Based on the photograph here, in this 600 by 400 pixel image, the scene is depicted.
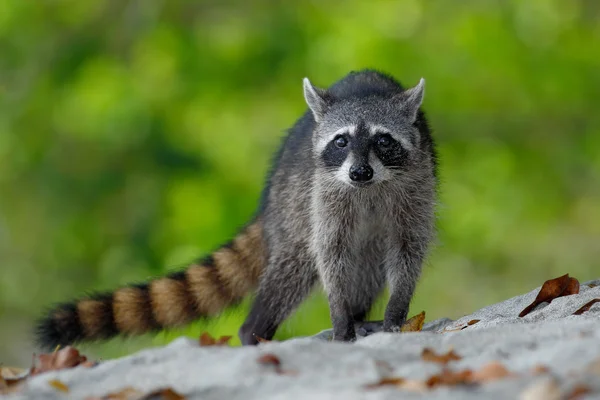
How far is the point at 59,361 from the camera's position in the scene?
14.8 ft

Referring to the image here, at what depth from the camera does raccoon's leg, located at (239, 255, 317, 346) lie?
6.96m

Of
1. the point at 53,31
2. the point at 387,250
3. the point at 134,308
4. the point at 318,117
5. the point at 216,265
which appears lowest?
the point at 134,308

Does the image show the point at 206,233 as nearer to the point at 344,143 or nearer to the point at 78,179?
the point at 78,179

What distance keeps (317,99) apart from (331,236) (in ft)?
3.00

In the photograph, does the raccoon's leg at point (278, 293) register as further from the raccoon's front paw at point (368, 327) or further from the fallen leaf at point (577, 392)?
the fallen leaf at point (577, 392)

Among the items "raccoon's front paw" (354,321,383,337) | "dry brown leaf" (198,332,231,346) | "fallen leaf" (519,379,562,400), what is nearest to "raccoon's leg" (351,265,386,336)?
"raccoon's front paw" (354,321,383,337)

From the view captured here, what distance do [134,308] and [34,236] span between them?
757 centimetres

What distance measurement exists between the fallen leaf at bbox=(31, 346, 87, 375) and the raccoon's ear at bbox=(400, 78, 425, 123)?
290cm

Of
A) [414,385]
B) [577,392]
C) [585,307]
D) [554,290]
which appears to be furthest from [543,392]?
[554,290]

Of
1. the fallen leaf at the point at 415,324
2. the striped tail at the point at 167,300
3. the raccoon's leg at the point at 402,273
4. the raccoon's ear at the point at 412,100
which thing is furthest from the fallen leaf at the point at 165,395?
the raccoon's ear at the point at 412,100

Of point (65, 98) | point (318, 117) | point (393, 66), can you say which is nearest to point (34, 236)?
point (65, 98)

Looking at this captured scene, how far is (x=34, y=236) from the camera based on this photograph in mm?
14211

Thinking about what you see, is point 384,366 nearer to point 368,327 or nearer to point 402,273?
point 402,273

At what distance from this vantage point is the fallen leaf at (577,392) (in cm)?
322
